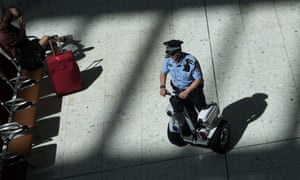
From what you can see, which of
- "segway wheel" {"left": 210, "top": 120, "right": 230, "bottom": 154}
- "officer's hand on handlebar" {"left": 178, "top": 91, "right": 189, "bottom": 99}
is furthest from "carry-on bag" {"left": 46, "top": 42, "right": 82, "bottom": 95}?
"segway wheel" {"left": 210, "top": 120, "right": 230, "bottom": 154}

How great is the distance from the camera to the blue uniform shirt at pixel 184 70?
24.7ft

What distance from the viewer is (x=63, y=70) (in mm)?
9797

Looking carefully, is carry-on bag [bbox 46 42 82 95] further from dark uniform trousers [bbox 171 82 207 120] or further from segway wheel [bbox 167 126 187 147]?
dark uniform trousers [bbox 171 82 207 120]

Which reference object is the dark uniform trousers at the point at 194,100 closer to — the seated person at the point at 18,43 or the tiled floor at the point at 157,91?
the tiled floor at the point at 157,91

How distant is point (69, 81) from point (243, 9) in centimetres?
372

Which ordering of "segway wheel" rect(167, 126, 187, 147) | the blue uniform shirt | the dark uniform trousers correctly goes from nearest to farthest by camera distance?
the blue uniform shirt → the dark uniform trousers → "segway wheel" rect(167, 126, 187, 147)

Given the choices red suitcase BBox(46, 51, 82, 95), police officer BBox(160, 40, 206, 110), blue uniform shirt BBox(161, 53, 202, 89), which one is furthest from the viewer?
red suitcase BBox(46, 51, 82, 95)

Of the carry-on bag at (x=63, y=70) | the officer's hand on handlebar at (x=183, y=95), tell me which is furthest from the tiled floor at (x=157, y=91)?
the officer's hand on handlebar at (x=183, y=95)

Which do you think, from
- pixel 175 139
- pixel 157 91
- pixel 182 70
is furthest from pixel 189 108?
pixel 157 91

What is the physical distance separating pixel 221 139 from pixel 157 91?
6.33 ft

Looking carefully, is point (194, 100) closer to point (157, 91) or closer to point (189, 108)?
point (189, 108)

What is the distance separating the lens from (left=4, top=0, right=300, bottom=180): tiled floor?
8.39 metres

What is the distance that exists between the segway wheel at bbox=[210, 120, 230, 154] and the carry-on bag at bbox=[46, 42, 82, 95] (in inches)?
119

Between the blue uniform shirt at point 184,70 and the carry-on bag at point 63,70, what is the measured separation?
259 cm
